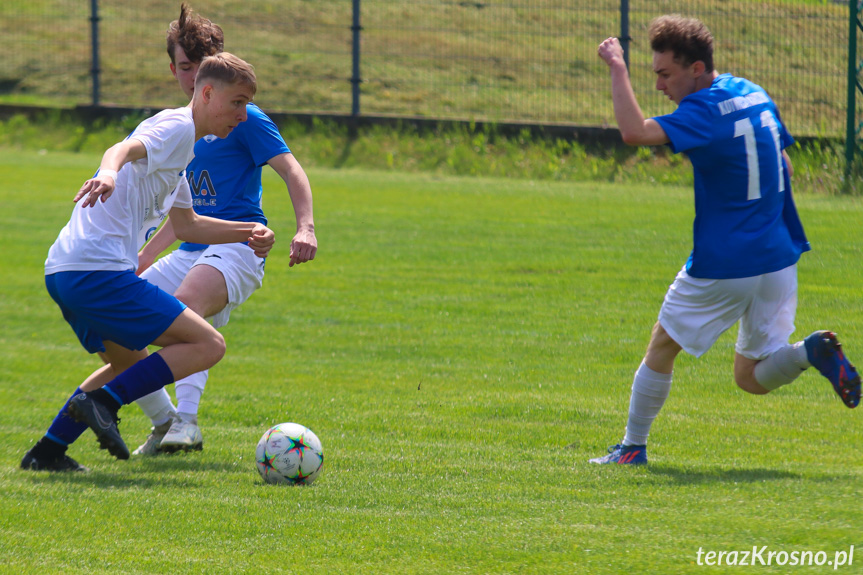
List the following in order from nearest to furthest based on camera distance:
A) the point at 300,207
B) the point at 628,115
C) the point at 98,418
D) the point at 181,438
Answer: the point at 628,115 → the point at 98,418 → the point at 300,207 → the point at 181,438

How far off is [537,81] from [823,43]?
4.82 m

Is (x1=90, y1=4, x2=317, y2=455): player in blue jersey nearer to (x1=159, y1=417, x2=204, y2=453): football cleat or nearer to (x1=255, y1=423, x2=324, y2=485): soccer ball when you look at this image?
(x1=159, y1=417, x2=204, y2=453): football cleat

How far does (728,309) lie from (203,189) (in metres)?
2.92

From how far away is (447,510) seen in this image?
4336 mm

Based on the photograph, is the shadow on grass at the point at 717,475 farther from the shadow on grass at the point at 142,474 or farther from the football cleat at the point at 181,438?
the football cleat at the point at 181,438

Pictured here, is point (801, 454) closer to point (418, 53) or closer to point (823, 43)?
point (823, 43)

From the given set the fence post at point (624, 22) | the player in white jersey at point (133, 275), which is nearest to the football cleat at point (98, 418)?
the player in white jersey at point (133, 275)

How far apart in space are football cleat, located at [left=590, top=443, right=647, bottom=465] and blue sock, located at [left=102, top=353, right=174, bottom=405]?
2.12m

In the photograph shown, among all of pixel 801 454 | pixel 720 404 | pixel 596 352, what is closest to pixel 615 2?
pixel 596 352

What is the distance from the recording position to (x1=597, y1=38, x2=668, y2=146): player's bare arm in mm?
4648

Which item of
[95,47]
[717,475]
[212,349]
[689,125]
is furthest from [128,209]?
[95,47]

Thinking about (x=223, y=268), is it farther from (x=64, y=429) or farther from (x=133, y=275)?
(x=64, y=429)

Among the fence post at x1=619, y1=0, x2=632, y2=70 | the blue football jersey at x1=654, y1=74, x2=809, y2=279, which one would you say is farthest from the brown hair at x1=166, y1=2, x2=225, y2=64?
the fence post at x1=619, y1=0, x2=632, y2=70

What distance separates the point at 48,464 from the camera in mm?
5012
